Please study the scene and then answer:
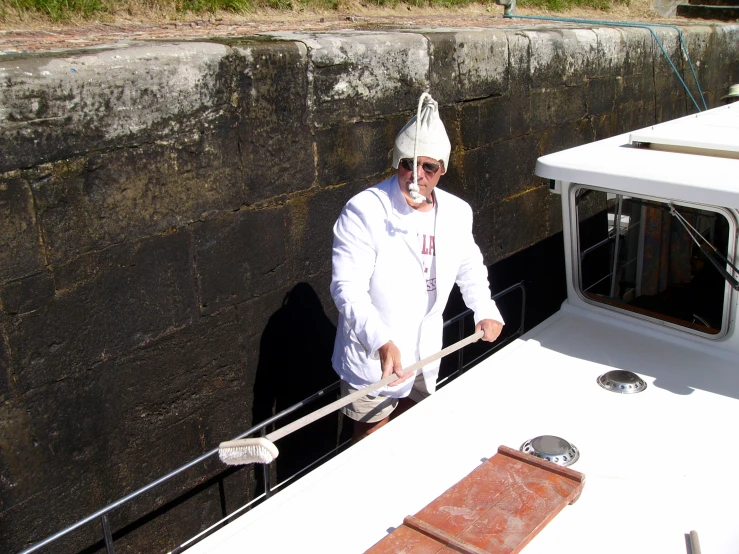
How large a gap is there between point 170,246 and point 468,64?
2.54 m

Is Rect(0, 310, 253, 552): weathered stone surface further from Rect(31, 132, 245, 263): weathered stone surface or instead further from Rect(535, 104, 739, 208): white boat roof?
Rect(535, 104, 739, 208): white boat roof

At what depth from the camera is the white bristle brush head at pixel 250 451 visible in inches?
92.6

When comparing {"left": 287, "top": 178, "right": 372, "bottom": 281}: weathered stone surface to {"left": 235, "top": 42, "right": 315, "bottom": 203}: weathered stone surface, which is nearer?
{"left": 235, "top": 42, "right": 315, "bottom": 203}: weathered stone surface

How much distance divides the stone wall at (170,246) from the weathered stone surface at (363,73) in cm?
1

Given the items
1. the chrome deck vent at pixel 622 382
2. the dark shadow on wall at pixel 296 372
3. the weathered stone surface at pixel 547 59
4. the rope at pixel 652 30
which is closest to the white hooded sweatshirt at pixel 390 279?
the chrome deck vent at pixel 622 382

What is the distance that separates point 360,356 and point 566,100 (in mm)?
3731

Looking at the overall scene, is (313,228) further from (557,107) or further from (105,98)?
(557,107)

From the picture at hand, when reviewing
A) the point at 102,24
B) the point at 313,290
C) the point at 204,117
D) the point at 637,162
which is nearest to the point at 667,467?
the point at 637,162

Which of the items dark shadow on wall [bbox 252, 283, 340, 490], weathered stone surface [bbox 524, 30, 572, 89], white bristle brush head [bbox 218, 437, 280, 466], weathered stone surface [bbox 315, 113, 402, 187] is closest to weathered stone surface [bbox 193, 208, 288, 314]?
dark shadow on wall [bbox 252, 283, 340, 490]

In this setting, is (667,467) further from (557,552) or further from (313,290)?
(313,290)

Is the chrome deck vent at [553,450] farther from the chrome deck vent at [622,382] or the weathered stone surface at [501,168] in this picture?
the weathered stone surface at [501,168]

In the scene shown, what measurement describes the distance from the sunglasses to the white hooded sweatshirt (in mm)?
98

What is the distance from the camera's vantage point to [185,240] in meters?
3.33

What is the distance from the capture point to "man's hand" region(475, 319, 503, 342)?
10.7 feet
